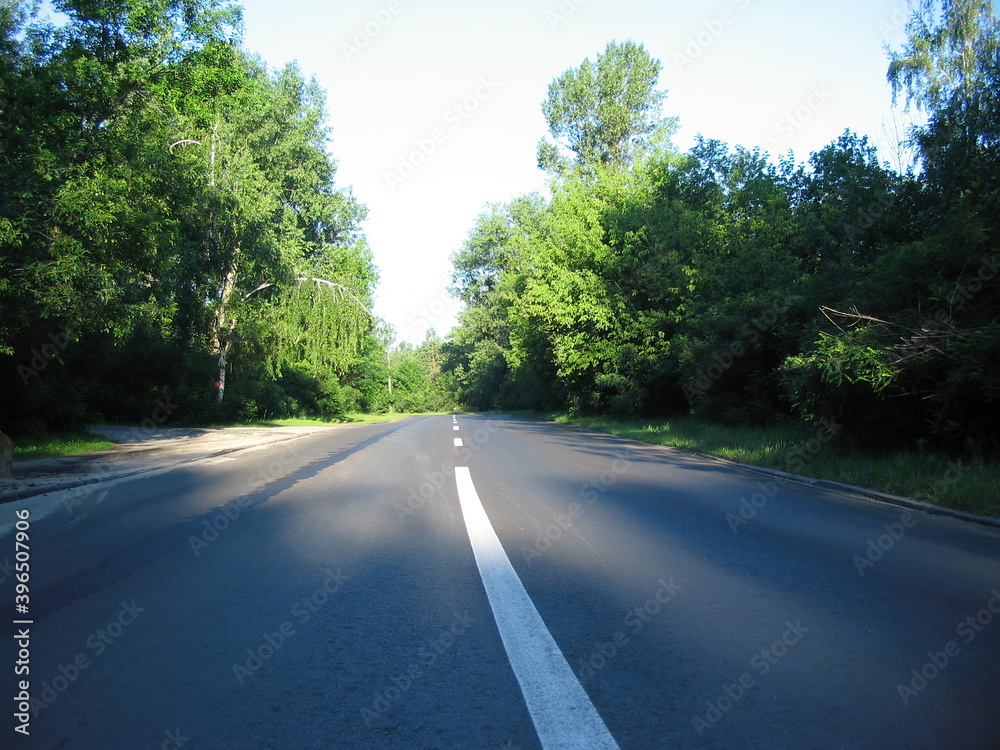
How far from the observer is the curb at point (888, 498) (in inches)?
282

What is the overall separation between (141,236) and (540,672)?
45.4ft

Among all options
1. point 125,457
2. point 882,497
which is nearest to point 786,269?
point 882,497

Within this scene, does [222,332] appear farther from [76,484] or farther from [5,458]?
[76,484]

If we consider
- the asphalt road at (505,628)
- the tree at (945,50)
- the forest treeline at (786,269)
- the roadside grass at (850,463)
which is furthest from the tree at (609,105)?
the asphalt road at (505,628)

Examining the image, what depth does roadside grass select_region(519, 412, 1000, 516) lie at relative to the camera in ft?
26.2

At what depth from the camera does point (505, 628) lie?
3895 mm

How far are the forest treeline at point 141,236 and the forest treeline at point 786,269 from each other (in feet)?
39.8

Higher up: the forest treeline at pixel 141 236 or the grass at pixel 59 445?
the forest treeline at pixel 141 236

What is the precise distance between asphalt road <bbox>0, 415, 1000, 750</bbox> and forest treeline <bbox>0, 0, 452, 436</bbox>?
6.70 m

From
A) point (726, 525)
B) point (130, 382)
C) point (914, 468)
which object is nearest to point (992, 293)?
point (914, 468)

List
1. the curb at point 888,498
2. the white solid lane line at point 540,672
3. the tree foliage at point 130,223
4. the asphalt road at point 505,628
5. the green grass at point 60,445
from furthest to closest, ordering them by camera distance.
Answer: the green grass at point 60,445 < the tree foliage at point 130,223 < the curb at point 888,498 < the asphalt road at point 505,628 < the white solid lane line at point 540,672

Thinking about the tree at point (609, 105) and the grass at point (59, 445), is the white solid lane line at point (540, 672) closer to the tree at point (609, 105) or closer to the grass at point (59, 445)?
the grass at point (59, 445)

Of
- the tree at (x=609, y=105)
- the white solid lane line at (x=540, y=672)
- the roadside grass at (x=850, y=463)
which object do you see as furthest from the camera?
the tree at (x=609, y=105)

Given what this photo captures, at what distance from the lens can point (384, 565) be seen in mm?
5320
